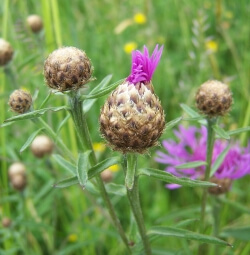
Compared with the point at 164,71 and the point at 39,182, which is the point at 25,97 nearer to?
the point at 39,182

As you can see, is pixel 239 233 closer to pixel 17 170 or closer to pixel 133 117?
pixel 133 117

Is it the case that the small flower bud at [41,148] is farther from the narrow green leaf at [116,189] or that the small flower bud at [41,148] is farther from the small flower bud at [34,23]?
the narrow green leaf at [116,189]

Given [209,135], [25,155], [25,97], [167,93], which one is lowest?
[25,155]

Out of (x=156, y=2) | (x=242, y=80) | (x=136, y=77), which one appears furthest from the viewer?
(x=156, y=2)

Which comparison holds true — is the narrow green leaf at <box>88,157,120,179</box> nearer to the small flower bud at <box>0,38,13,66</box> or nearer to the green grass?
the green grass

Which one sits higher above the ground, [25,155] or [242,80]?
[242,80]

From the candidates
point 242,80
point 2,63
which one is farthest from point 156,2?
point 2,63
